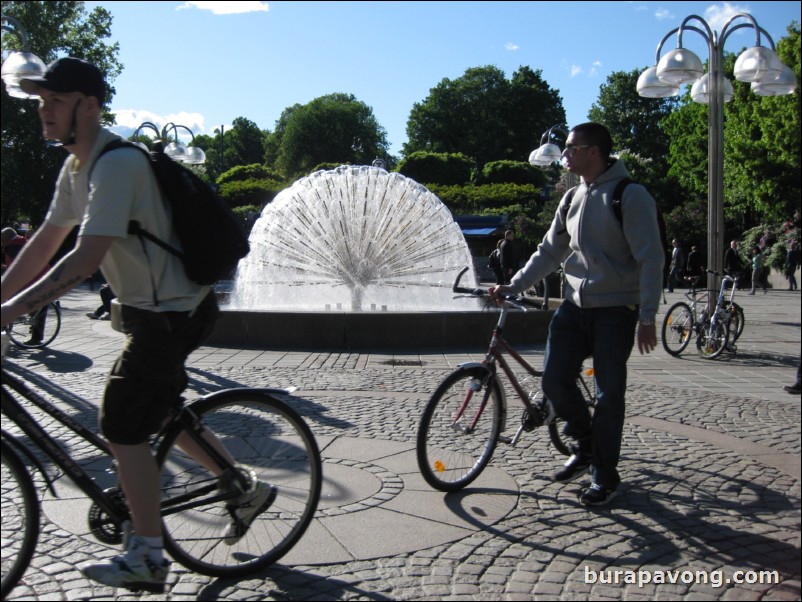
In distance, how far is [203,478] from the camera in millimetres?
3359

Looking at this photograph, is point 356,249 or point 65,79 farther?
point 356,249

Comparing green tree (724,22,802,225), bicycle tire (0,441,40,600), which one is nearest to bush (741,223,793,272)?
green tree (724,22,802,225)

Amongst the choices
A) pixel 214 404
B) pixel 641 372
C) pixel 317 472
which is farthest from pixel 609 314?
pixel 641 372

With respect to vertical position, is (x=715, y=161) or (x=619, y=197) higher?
(x=715, y=161)

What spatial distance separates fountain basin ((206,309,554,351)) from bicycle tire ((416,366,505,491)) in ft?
19.3

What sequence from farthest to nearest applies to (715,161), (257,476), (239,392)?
(715,161)
(257,476)
(239,392)

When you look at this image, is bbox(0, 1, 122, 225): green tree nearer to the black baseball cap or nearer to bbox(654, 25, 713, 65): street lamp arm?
bbox(654, 25, 713, 65): street lamp arm

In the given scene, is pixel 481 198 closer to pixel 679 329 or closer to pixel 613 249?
pixel 679 329

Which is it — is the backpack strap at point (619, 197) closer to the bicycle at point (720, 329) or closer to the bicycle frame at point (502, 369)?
the bicycle frame at point (502, 369)

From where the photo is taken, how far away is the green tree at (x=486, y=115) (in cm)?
7550

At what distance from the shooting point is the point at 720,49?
1150cm

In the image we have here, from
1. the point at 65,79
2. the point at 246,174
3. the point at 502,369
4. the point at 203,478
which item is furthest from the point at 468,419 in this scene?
the point at 246,174

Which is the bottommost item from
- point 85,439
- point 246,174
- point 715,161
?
point 85,439

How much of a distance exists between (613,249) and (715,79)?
810cm
